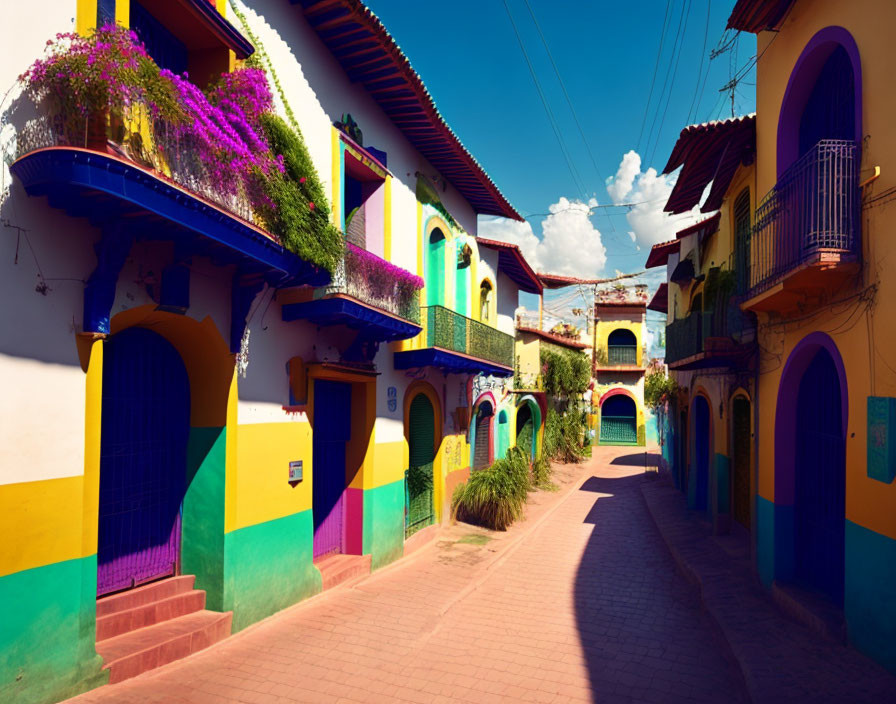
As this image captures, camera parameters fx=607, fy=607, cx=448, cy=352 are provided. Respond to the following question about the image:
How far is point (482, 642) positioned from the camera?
748 centimetres

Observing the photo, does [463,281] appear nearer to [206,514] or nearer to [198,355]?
[198,355]

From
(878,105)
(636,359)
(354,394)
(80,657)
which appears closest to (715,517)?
(354,394)

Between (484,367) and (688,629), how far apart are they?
765 centimetres

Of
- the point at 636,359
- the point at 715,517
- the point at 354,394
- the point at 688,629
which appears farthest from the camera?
the point at 636,359

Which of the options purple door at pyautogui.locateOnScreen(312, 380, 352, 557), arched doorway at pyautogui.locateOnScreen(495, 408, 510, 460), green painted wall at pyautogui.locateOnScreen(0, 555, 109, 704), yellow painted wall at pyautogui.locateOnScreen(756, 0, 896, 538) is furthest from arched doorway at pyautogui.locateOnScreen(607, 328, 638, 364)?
green painted wall at pyautogui.locateOnScreen(0, 555, 109, 704)

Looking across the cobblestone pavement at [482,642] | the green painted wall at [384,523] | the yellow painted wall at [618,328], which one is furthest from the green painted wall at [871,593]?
the yellow painted wall at [618,328]

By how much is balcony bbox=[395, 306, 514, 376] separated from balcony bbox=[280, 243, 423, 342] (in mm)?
787

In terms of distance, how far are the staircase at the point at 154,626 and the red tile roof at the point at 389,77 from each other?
768 centimetres

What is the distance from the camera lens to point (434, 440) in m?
13.5

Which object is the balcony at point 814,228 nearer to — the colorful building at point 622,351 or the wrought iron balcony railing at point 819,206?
the wrought iron balcony railing at point 819,206

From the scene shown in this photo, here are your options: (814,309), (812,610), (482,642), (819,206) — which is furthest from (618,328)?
(482,642)

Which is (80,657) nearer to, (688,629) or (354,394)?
(354,394)

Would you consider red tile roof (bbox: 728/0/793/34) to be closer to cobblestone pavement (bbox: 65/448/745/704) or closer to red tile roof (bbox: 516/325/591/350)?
cobblestone pavement (bbox: 65/448/745/704)

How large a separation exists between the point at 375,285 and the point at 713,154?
6759 millimetres
